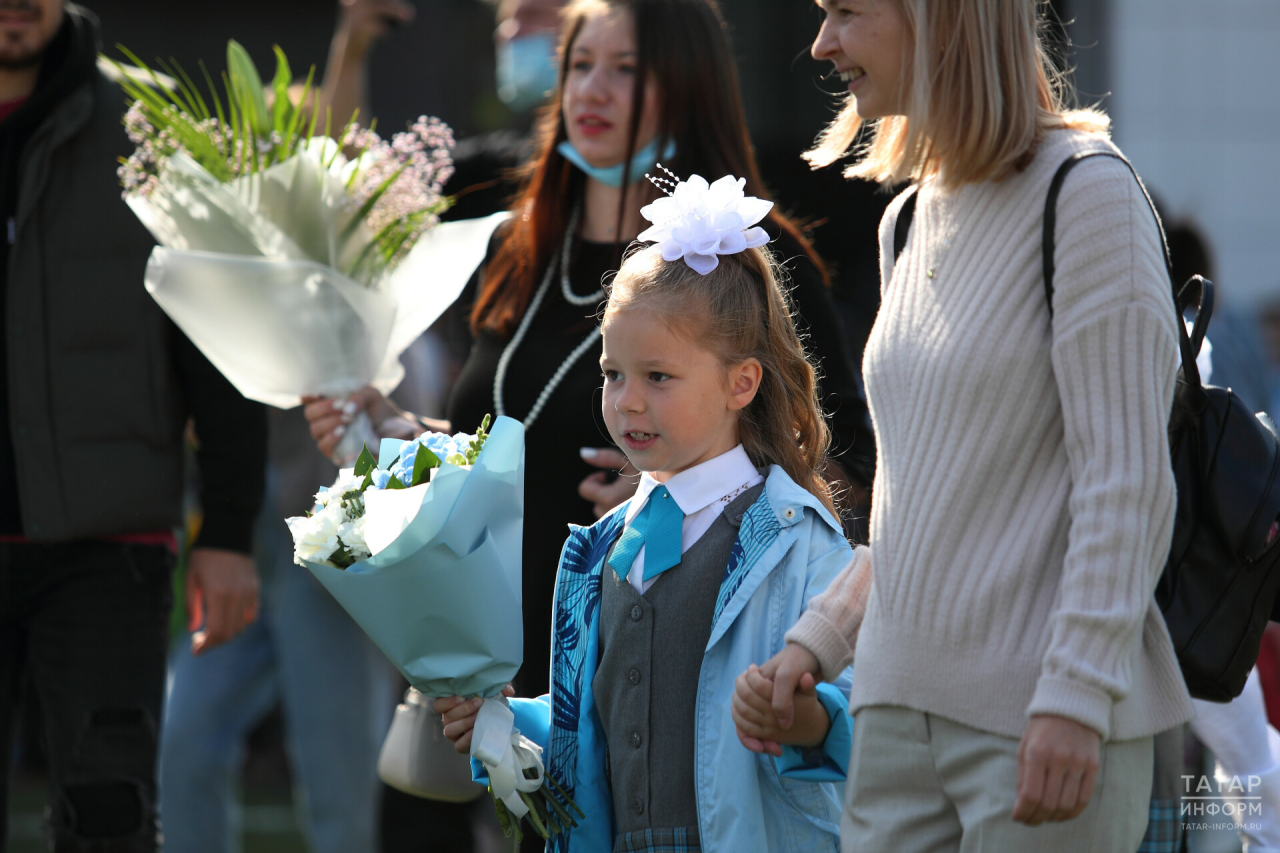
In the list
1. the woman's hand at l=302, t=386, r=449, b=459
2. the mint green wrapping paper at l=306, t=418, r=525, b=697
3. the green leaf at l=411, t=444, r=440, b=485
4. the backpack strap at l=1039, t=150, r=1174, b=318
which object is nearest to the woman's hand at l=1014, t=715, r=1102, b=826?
the backpack strap at l=1039, t=150, r=1174, b=318

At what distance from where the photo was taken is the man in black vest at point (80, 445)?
8.97ft

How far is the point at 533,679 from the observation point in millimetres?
2625

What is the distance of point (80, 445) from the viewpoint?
111 inches

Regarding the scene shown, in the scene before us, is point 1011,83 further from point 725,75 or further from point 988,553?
point 725,75

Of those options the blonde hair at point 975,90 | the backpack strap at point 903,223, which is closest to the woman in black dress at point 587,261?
the backpack strap at point 903,223

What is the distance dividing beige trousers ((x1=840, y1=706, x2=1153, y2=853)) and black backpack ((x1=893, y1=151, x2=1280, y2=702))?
15 centimetres

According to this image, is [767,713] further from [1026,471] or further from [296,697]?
[296,697]

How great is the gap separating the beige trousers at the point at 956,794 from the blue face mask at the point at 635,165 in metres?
1.41

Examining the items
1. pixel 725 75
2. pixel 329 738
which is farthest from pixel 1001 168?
pixel 329 738

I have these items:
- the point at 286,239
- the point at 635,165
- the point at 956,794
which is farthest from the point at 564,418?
the point at 956,794

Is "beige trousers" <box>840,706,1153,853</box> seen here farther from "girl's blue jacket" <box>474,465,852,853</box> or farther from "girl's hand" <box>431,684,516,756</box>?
"girl's hand" <box>431,684,516,756</box>

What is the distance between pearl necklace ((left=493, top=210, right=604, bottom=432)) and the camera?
2.68m

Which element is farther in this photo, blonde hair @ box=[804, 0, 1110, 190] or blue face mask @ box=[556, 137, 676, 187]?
blue face mask @ box=[556, 137, 676, 187]

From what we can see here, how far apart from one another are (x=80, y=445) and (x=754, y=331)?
1556 mm
